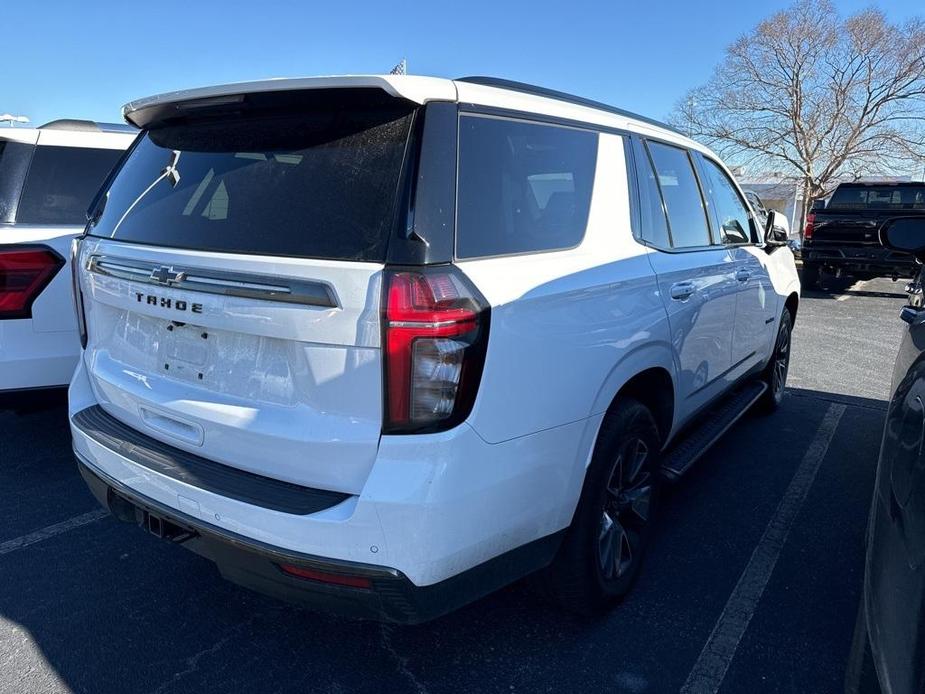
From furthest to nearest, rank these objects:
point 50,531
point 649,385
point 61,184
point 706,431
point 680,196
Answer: point 61,184 < point 706,431 < point 680,196 < point 50,531 < point 649,385

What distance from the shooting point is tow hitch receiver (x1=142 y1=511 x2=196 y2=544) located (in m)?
2.25

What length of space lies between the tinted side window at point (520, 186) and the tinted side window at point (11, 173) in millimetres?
3024

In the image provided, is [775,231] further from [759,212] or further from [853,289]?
[853,289]

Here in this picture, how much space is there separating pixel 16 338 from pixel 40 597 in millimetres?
1472

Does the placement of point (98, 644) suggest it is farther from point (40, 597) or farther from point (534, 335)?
point (534, 335)

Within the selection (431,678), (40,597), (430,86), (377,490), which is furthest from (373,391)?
(40,597)

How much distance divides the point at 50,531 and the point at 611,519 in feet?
→ 8.70

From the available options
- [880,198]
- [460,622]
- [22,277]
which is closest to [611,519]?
[460,622]

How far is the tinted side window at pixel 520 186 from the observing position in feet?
6.84

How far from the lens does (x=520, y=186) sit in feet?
7.68

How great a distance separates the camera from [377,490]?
1.88m

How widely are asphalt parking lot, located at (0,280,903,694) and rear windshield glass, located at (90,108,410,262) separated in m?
1.46

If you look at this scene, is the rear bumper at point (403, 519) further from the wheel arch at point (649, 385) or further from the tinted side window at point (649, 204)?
the tinted side window at point (649, 204)

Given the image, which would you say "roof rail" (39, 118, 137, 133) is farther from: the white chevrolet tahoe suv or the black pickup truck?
the black pickup truck
